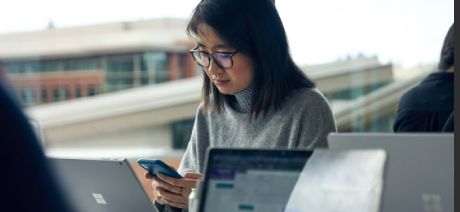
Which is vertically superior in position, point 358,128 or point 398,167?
point 398,167

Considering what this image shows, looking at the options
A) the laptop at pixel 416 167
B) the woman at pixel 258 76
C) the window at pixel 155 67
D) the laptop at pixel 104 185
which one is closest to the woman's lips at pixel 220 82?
the woman at pixel 258 76

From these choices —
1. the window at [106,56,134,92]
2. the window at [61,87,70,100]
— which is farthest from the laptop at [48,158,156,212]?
the window at [61,87,70,100]

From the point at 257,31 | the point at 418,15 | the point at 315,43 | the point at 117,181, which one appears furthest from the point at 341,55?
the point at 117,181

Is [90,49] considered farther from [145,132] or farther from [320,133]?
[320,133]

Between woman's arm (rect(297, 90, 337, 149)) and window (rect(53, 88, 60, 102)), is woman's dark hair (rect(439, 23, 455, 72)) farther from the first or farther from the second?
window (rect(53, 88, 60, 102))

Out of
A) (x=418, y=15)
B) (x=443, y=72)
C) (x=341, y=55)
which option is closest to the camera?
(x=443, y=72)

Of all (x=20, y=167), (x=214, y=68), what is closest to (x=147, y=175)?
(x=214, y=68)

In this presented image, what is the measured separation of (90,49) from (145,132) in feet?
2.29

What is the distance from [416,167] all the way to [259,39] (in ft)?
2.62

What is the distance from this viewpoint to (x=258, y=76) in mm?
1746

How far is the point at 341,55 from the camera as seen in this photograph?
153 inches

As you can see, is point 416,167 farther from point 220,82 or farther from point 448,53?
point 448,53

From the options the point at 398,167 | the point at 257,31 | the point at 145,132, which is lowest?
the point at 145,132

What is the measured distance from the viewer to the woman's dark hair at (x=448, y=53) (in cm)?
216
